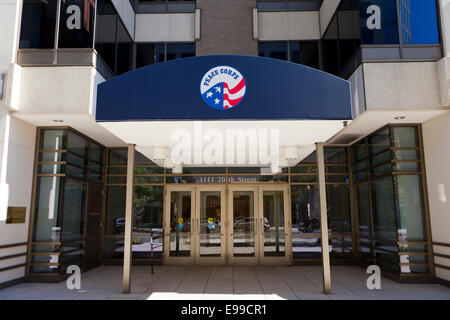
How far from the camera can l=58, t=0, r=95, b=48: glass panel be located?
26.7 ft

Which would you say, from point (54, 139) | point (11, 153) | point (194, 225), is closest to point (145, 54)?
point (54, 139)

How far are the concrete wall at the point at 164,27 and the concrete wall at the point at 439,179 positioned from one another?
8.06 metres

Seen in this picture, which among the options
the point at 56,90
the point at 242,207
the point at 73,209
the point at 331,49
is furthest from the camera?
the point at 242,207

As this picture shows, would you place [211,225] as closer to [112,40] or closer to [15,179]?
[15,179]

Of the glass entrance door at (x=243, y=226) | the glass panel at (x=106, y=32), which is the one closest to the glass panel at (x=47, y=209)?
the glass panel at (x=106, y=32)

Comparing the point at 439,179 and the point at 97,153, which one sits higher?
the point at 97,153

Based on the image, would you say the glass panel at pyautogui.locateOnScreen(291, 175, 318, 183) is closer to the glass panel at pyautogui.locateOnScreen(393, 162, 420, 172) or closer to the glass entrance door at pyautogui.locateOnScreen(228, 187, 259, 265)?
the glass entrance door at pyautogui.locateOnScreen(228, 187, 259, 265)

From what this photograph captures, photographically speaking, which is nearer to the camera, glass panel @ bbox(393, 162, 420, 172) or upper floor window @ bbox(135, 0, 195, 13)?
glass panel @ bbox(393, 162, 420, 172)

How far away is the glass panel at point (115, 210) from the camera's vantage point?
36.2 ft

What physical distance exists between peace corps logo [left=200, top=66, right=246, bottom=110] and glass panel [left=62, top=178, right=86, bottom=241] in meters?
5.24

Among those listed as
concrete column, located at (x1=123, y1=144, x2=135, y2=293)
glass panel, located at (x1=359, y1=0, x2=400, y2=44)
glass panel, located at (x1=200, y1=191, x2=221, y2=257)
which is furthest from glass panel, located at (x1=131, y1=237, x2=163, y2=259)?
glass panel, located at (x1=359, y1=0, x2=400, y2=44)

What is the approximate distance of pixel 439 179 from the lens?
791 cm

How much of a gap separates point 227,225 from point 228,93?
6.27 m

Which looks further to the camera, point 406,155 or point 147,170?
point 147,170
